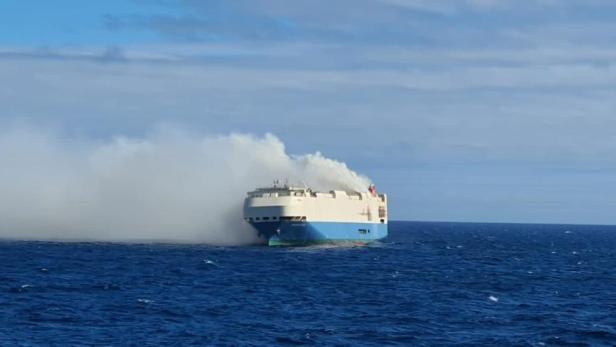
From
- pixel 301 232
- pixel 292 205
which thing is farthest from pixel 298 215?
pixel 301 232

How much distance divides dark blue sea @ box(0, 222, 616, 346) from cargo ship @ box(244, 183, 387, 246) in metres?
17.0

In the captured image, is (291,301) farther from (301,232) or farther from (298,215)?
(301,232)

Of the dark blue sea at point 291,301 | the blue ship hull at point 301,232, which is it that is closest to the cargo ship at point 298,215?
the blue ship hull at point 301,232

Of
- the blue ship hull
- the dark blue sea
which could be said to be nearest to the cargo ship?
the blue ship hull

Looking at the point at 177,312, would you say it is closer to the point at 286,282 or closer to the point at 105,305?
the point at 105,305

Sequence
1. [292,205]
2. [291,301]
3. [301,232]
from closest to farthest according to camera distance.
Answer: [291,301]
[292,205]
[301,232]

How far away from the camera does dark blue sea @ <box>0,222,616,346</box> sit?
5916 centimetres

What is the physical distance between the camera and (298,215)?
476ft

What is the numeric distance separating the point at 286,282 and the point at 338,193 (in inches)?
2748

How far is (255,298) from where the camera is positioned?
78375mm

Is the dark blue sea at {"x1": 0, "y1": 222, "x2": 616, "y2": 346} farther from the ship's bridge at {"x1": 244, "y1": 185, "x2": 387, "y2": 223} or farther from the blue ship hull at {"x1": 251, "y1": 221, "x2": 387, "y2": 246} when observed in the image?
the blue ship hull at {"x1": 251, "y1": 221, "x2": 387, "y2": 246}

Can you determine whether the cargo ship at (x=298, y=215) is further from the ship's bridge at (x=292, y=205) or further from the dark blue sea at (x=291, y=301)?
the dark blue sea at (x=291, y=301)

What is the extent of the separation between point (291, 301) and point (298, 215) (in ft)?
224

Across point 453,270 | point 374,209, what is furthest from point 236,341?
point 374,209
